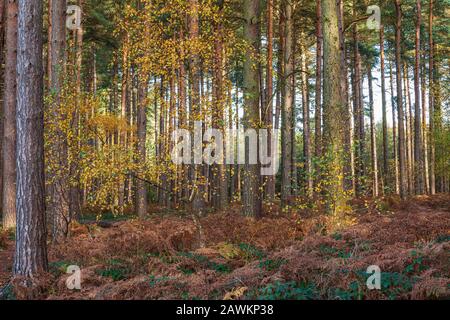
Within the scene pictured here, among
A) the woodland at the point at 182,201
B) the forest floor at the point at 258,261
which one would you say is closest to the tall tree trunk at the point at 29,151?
the woodland at the point at 182,201

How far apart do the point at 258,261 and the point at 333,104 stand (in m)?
4.99

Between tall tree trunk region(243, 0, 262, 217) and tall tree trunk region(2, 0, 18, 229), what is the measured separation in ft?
26.7

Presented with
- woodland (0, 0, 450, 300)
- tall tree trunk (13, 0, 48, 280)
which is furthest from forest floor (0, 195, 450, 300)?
tall tree trunk (13, 0, 48, 280)

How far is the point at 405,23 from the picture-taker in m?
27.0

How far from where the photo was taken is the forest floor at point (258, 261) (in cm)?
538

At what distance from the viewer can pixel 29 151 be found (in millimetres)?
6422

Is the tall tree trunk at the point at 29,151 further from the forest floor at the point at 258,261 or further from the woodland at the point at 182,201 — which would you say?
the forest floor at the point at 258,261

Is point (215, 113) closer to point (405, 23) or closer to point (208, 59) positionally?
point (208, 59)

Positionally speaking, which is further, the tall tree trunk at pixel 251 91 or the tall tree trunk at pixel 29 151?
the tall tree trunk at pixel 251 91

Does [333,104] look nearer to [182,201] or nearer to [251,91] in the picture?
[251,91]

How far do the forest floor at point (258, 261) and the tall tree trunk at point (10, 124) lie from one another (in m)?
3.26

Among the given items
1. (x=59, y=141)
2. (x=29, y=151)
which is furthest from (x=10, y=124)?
(x=29, y=151)

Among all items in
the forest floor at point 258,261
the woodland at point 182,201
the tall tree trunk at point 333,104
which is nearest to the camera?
the forest floor at point 258,261
